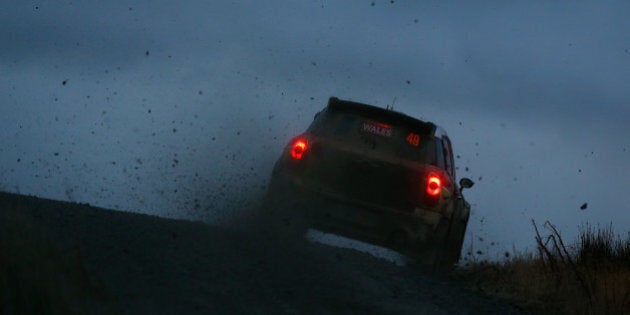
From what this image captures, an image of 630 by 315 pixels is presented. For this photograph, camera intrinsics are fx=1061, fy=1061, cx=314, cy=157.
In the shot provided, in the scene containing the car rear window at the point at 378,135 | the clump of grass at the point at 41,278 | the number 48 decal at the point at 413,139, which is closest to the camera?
the clump of grass at the point at 41,278

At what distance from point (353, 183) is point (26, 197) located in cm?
345

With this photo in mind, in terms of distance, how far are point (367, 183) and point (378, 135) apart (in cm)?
62

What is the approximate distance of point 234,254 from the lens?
30.7ft

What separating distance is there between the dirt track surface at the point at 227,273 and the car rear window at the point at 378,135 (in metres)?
1.21

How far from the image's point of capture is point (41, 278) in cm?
582

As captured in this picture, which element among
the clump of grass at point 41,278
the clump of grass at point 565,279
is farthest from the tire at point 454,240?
the clump of grass at point 41,278

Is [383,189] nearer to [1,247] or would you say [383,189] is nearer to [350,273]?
[350,273]

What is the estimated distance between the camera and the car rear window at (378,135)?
11477 millimetres

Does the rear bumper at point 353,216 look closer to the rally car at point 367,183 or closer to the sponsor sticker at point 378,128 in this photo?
the rally car at point 367,183

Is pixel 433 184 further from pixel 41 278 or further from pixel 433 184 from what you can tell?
pixel 41 278

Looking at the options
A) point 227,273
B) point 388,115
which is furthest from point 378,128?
point 227,273

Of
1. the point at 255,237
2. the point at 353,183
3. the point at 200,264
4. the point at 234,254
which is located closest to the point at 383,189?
the point at 353,183

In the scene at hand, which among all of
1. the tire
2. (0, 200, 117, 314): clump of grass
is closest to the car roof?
the tire

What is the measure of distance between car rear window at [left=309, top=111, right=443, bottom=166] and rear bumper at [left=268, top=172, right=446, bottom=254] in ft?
2.08
